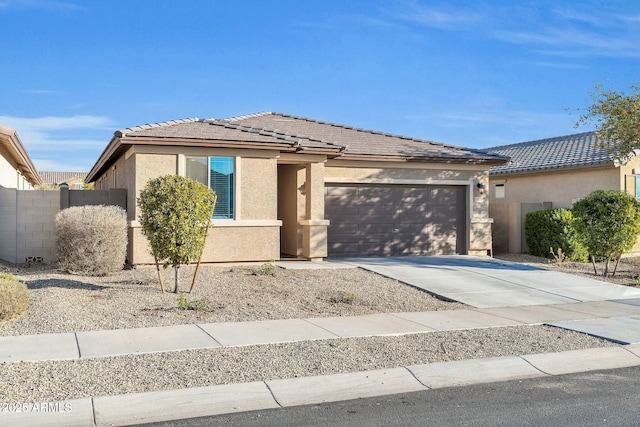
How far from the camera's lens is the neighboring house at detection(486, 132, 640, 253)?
73.5 feet

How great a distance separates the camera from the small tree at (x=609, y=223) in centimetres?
1680

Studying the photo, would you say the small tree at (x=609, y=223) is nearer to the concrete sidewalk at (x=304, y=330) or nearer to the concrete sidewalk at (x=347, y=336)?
the concrete sidewalk at (x=347, y=336)

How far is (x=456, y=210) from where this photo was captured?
20469 millimetres

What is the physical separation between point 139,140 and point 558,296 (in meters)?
9.92

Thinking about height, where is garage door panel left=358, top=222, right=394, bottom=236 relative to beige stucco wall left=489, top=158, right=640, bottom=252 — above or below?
below

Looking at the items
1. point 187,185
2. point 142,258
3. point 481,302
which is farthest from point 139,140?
point 481,302

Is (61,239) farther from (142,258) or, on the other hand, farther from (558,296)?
(558,296)

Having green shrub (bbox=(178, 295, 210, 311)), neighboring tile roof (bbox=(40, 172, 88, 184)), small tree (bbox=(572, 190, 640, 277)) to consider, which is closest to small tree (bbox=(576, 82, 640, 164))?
small tree (bbox=(572, 190, 640, 277))

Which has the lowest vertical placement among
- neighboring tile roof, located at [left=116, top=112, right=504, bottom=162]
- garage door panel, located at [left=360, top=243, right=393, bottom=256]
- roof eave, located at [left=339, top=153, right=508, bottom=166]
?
garage door panel, located at [left=360, top=243, right=393, bottom=256]

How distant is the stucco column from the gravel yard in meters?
2.06

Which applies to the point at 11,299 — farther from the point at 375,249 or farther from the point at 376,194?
the point at 376,194

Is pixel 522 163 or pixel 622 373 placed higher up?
pixel 522 163

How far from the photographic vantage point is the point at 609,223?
661 inches

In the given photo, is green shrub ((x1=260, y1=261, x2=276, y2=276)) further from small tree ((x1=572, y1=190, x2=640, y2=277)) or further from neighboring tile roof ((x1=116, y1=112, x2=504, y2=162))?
small tree ((x1=572, y1=190, x2=640, y2=277))
